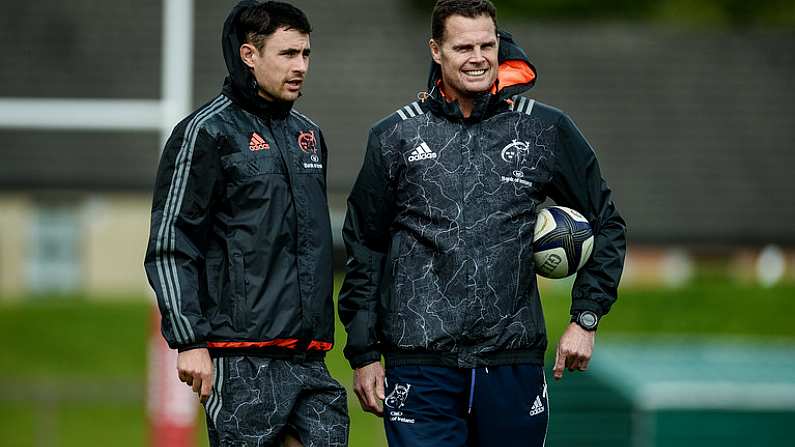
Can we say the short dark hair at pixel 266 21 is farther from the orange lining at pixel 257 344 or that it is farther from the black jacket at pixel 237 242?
the orange lining at pixel 257 344

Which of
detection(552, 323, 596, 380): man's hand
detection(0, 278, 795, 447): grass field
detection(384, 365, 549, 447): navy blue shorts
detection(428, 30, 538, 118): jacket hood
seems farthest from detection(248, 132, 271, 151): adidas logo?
detection(0, 278, 795, 447): grass field

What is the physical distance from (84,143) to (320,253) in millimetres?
17966

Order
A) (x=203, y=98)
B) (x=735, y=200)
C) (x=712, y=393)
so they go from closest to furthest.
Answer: (x=712, y=393) < (x=203, y=98) < (x=735, y=200)

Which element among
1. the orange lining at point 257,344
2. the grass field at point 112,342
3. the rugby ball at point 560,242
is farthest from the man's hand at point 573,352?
the grass field at point 112,342

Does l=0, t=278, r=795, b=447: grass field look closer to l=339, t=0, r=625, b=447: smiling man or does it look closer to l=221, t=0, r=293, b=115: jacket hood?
l=339, t=0, r=625, b=447: smiling man

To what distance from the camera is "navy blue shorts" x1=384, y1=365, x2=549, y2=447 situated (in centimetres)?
464

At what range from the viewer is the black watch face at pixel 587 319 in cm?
474

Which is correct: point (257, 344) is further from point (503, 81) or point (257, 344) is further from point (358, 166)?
point (358, 166)

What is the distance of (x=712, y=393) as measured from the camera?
785 centimetres

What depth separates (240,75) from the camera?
4.69 meters

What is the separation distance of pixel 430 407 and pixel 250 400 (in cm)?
56

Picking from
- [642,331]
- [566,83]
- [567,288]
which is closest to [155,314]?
[642,331]

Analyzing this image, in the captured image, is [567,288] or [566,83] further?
[566,83]

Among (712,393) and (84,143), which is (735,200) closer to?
(84,143)
